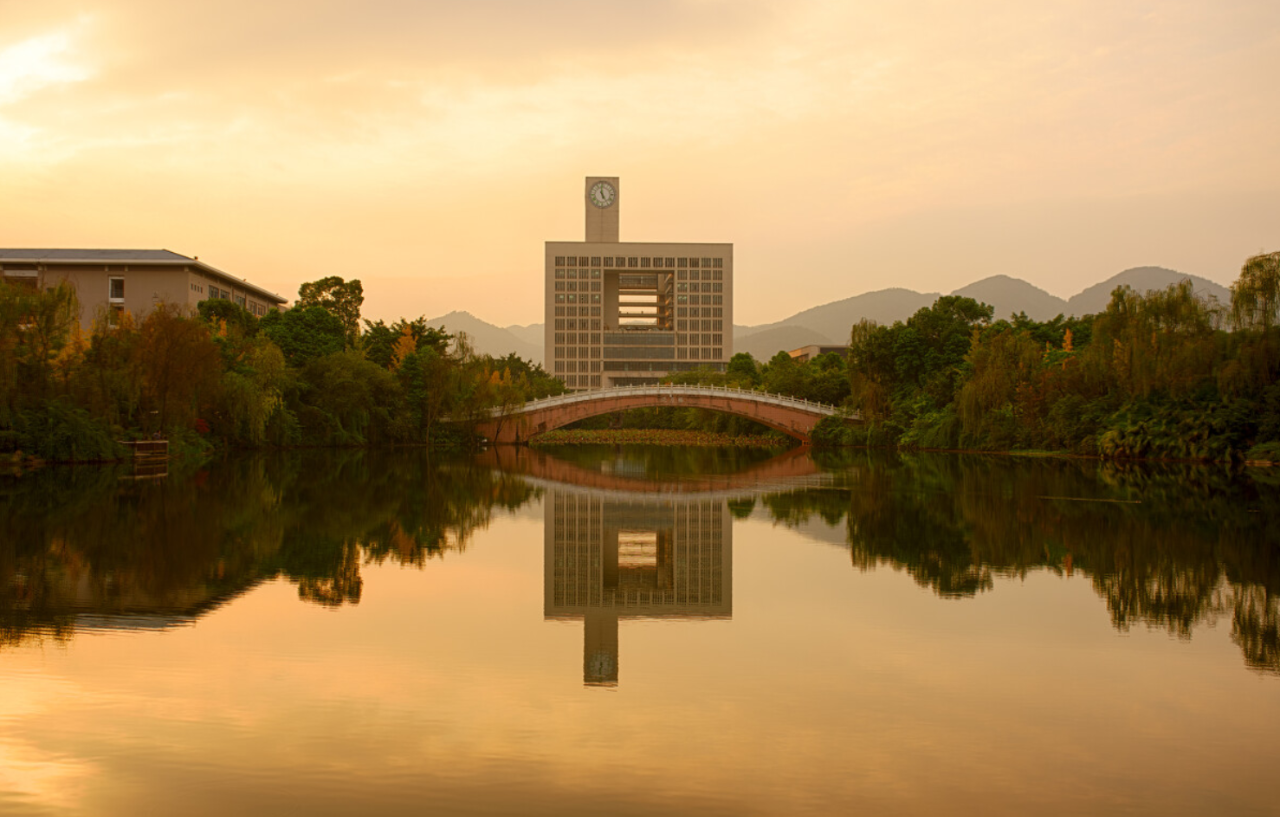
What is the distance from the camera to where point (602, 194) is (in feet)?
328

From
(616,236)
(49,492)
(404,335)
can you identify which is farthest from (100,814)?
(616,236)

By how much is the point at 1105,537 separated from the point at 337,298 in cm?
4492

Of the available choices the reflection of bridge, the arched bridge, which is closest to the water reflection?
the reflection of bridge

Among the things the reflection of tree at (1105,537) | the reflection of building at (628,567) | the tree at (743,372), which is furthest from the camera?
the tree at (743,372)

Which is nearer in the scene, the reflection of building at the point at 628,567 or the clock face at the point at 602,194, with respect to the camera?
the reflection of building at the point at 628,567

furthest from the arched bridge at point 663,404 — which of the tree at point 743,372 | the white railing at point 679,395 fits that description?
the tree at point 743,372

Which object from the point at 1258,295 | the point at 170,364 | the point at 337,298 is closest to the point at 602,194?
the point at 337,298

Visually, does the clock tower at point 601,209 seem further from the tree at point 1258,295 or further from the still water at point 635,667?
the still water at point 635,667

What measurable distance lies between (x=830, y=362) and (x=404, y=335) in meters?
22.8

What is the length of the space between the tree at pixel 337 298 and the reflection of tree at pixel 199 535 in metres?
30.1

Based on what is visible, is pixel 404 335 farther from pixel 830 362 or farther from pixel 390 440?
pixel 830 362

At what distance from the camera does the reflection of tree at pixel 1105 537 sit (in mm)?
A: 7730

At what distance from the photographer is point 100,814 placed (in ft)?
12.2

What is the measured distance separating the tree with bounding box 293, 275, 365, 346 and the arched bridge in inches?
460
